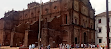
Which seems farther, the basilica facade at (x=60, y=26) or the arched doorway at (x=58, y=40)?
the arched doorway at (x=58, y=40)

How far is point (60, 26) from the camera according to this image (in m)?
30.9

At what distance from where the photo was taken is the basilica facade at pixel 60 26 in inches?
1120

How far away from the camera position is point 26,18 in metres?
44.2

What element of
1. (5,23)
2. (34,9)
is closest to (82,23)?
(34,9)

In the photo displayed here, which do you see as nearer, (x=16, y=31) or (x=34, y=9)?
(x=16, y=31)

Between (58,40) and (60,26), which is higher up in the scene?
(60,26)

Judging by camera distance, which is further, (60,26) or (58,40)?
(60,26)

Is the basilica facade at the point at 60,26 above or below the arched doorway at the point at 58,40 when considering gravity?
above

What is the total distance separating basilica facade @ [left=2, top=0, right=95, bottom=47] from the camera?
28.4 meters

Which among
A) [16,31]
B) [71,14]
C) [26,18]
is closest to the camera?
[71,14]

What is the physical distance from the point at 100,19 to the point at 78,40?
45.4 feet

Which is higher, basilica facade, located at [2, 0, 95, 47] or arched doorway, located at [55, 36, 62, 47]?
basilica facade, located at [2, 0, 95, 47]

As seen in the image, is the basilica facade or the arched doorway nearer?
the basilica facade

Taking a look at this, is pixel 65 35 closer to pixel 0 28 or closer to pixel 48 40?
pixel 48 40
